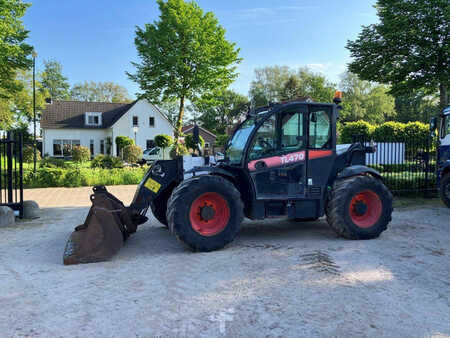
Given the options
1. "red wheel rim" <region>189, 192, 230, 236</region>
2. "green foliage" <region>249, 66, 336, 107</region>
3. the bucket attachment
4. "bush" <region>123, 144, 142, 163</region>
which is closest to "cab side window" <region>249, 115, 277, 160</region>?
"red wheel rim" <region>189, 192, 230, 236</region>

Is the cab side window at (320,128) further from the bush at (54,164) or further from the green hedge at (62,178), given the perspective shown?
the bush at (54,164)

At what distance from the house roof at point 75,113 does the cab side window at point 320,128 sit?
33.8 m

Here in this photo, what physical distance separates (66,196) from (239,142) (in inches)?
307

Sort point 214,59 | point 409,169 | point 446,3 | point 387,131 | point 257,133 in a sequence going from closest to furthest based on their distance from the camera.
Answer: point 257,133, point 409,169, point 446,3, point 387,131, point 214,59

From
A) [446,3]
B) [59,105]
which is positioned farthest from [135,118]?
[446,3]

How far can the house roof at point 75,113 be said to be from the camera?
121 ft

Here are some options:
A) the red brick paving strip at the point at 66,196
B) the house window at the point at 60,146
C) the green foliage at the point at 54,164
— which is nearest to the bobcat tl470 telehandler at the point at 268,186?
the red brick paving strip at the point at 66,196

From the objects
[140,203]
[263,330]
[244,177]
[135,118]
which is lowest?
[263,330]

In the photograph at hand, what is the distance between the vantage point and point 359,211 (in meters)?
5.85

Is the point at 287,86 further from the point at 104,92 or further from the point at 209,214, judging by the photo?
the point at 209,214

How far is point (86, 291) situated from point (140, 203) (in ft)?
6.70

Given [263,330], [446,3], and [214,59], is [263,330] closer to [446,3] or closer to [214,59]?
[446,3]

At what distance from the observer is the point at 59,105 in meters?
38.8

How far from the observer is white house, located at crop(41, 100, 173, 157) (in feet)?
119
